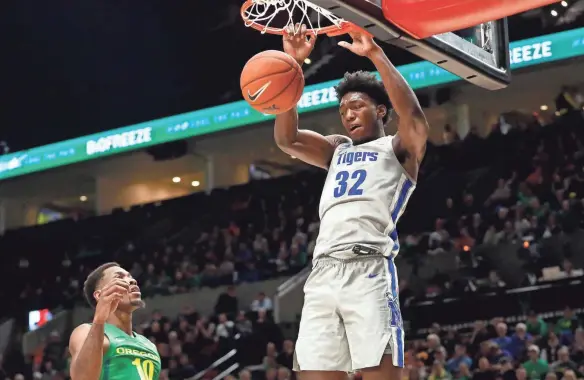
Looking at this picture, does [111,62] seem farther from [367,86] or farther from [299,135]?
Answer: [367,86]

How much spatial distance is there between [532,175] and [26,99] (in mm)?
11923

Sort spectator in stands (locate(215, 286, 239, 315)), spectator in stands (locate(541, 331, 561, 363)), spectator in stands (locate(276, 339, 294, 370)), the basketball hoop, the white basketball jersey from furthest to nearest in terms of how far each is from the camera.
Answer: spectator in stands (locate(215, 286, 239, 315))
spectator in stands (locate(276, 339, 294, 370))
spectator in stands (locate(541, 331, 561, 363))
the basketball hoop
the white basketball jersey

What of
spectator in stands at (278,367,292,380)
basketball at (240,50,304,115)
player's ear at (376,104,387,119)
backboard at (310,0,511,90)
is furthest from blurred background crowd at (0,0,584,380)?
basketball at (240,50,304,115)

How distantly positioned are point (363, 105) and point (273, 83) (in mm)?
449

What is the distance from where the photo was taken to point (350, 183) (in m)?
4.38

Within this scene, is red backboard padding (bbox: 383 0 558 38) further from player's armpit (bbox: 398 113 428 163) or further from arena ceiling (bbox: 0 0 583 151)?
arena ceiling (bbox: 0 0 583 151)

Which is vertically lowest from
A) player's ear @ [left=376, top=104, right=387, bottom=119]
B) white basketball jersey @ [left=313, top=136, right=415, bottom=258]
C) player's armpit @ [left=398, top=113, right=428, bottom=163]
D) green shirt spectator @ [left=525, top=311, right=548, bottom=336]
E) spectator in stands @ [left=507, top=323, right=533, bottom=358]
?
spectator in stands @ [left=507, top=323, right=533, bottom=358]

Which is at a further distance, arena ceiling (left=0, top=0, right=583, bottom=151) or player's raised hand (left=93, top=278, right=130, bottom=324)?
arena ceiling (left=0, top=0, right=583, bottom=151)

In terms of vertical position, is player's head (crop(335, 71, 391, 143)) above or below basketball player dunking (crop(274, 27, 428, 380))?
above

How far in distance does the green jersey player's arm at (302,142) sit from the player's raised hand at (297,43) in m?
0.27

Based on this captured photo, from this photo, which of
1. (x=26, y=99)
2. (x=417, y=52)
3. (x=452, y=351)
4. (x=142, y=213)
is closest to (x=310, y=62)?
(x=142, y=213)

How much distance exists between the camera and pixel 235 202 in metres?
19.2

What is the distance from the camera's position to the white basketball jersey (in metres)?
4.27

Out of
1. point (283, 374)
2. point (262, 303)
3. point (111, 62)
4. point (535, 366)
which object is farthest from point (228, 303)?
point (111, 62)
